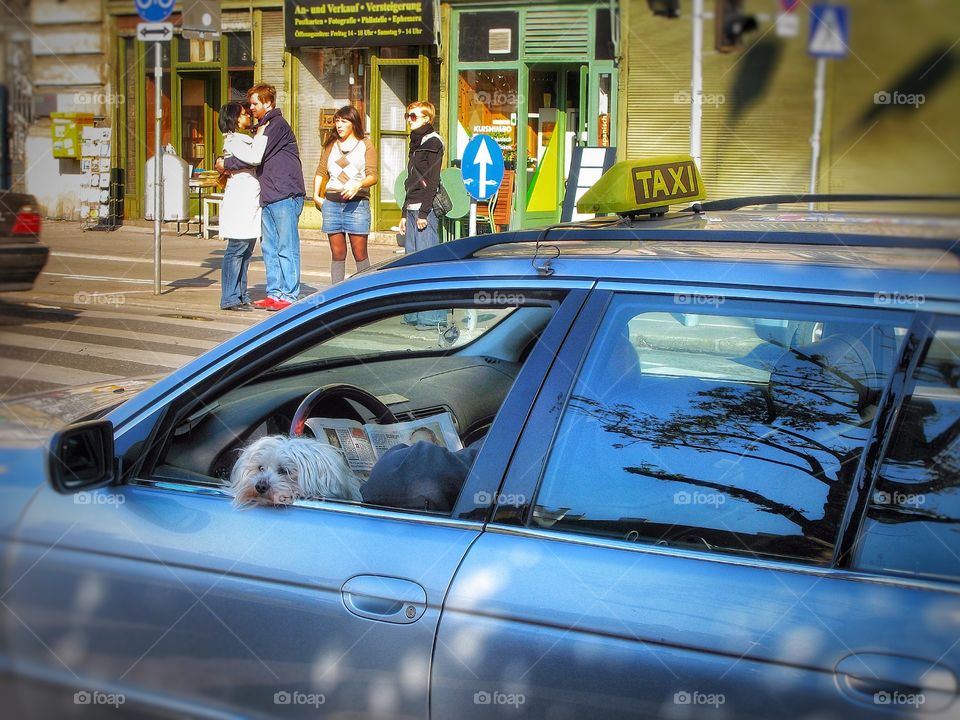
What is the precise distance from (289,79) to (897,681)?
710 inches

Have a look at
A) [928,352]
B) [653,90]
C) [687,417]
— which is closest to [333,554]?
[687,417]

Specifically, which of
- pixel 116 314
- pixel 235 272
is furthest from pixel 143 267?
pixel 235 272

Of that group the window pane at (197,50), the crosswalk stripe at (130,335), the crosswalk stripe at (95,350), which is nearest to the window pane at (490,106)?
the window pane at (197,50)

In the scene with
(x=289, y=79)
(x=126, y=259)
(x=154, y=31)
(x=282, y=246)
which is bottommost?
(x=126, y=259)

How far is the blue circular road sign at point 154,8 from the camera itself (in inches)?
422

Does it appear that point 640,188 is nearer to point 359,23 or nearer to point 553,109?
point 553,109

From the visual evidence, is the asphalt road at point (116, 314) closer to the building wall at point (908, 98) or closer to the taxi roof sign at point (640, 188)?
the taxi roof sign at point (640, 188)

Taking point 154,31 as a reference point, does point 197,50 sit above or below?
above

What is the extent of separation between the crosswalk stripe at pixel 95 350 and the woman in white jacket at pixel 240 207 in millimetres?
1800

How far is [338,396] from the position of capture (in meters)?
3.02

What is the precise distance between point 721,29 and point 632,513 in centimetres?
92

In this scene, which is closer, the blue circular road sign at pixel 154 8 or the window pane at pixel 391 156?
the blue circular road sign at pixel 154 8

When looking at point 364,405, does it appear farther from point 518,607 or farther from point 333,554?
point 518,607

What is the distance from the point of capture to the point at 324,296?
2422 millimetres
